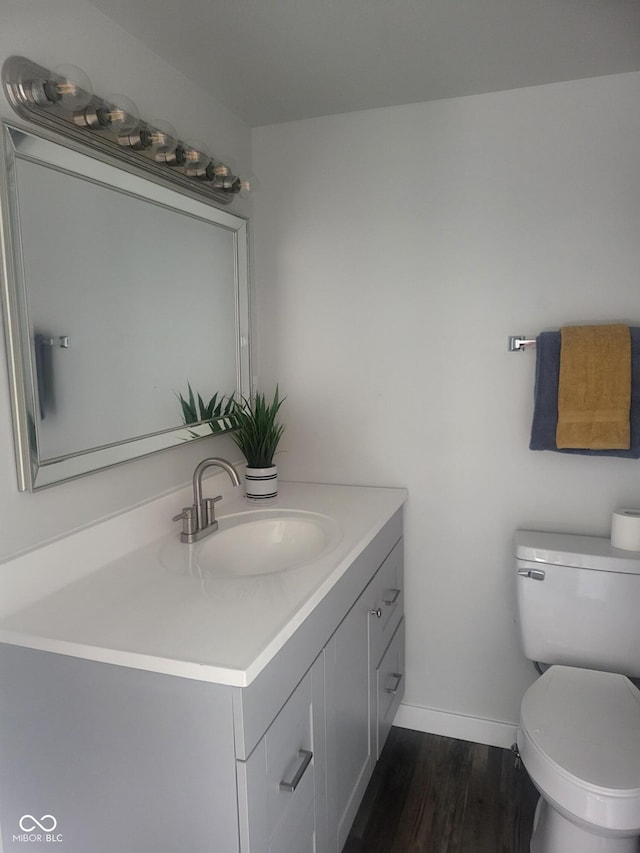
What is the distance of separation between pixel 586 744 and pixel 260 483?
115 cm

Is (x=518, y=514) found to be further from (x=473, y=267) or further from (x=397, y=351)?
(x=473, y=267)

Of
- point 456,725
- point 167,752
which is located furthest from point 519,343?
point 167,752

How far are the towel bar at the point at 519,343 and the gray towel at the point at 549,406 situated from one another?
0.05m

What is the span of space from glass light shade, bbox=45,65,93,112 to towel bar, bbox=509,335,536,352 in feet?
4.49

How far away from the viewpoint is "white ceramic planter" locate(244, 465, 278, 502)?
6.50ft

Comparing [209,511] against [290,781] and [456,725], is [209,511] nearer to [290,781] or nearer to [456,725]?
[290,781]

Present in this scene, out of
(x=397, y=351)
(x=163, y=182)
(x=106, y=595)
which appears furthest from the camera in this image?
(x=397, y=351)

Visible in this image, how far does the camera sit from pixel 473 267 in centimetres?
198

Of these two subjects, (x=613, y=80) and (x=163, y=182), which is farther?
(x=613, y=80)

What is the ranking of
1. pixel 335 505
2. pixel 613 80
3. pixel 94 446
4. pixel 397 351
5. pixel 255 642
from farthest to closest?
1. pixel 397 351
2. pixel 335 505
3. pixel 613 80
4. pixel 94 446
5. pixel 255 642

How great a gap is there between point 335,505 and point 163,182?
3.52 feet

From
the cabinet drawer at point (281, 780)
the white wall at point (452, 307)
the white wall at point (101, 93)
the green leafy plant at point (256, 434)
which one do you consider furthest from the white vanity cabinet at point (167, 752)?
the white wall at point (452, 307)

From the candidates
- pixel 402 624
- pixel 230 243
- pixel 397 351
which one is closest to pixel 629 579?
pixel 402 624

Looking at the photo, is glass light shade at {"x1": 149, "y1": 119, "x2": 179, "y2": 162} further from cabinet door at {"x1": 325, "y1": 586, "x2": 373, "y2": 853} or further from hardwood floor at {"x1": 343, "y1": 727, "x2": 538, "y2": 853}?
hardwood floor at {"x1": 343, "y1": 727, "x2": 538, "y2": 853}
